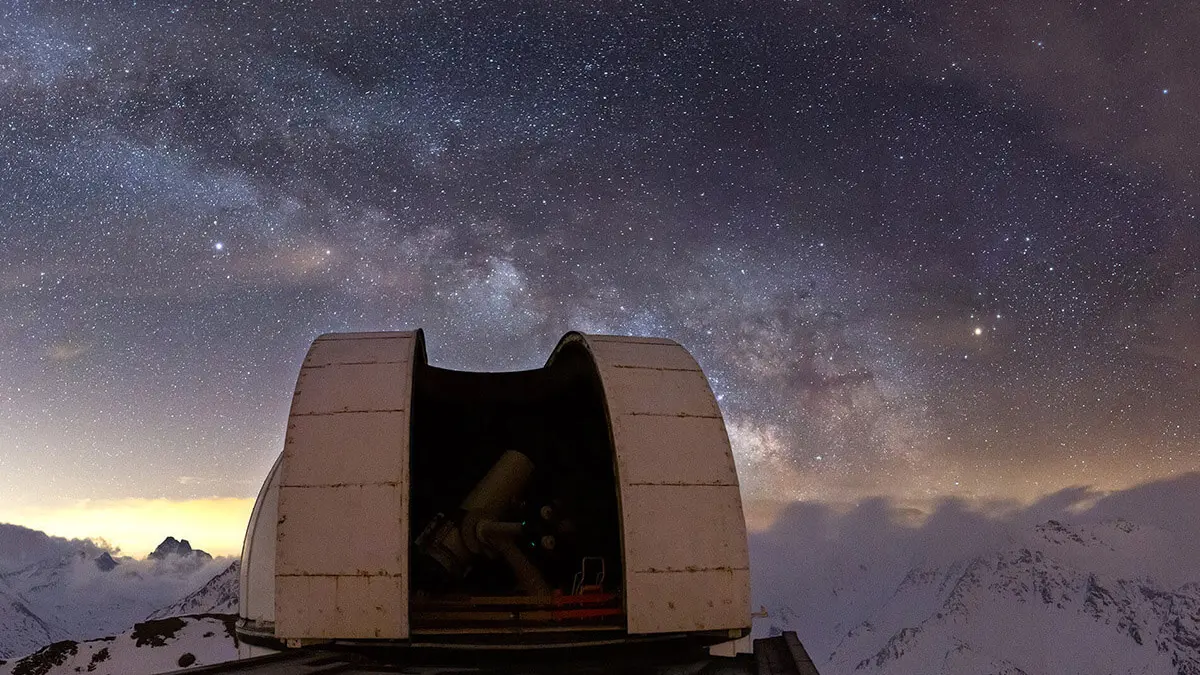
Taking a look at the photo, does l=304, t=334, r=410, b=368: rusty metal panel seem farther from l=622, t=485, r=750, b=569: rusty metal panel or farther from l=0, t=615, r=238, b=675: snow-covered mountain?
l=0, t=615, r=238, b=675: snow-covered mountain

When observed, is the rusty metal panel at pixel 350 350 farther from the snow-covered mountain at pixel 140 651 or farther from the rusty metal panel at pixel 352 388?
the snow-covered mountain at pixel 140 651

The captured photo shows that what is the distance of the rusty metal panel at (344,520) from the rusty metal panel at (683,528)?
6.07 ft

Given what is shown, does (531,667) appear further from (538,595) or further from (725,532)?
(725,532)

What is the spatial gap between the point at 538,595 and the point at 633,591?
145 centimetres

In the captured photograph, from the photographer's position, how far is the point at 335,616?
Answer: 7.15 meters

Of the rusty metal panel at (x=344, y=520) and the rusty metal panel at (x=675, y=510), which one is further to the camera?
the rusty metal panel at (x=675, y=510)

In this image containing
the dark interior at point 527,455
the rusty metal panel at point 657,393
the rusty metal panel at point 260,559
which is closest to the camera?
the rusty metal panel at point 657,393

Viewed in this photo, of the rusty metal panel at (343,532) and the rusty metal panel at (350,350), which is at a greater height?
the rusty metal panel at (350,350)

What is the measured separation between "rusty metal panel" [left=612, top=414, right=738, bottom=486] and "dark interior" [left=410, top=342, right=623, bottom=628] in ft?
6.14

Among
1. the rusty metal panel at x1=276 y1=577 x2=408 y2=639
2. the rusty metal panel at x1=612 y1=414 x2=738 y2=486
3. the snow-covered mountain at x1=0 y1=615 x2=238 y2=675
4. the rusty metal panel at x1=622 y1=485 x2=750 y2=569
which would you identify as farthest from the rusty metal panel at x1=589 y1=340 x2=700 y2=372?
the snow-covered mountain at x1=0 y1=615 x2=238 y2=675

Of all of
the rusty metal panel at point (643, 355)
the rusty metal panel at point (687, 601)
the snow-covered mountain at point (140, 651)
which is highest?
the rusty metal panel at point (643, 355)

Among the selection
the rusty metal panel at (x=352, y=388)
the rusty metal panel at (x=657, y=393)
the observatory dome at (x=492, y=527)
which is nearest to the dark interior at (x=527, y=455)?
the observatory dome at (x=492, y=527)

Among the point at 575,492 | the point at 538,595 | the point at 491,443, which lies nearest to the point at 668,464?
the point at 538,595

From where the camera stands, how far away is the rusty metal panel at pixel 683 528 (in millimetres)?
7496
